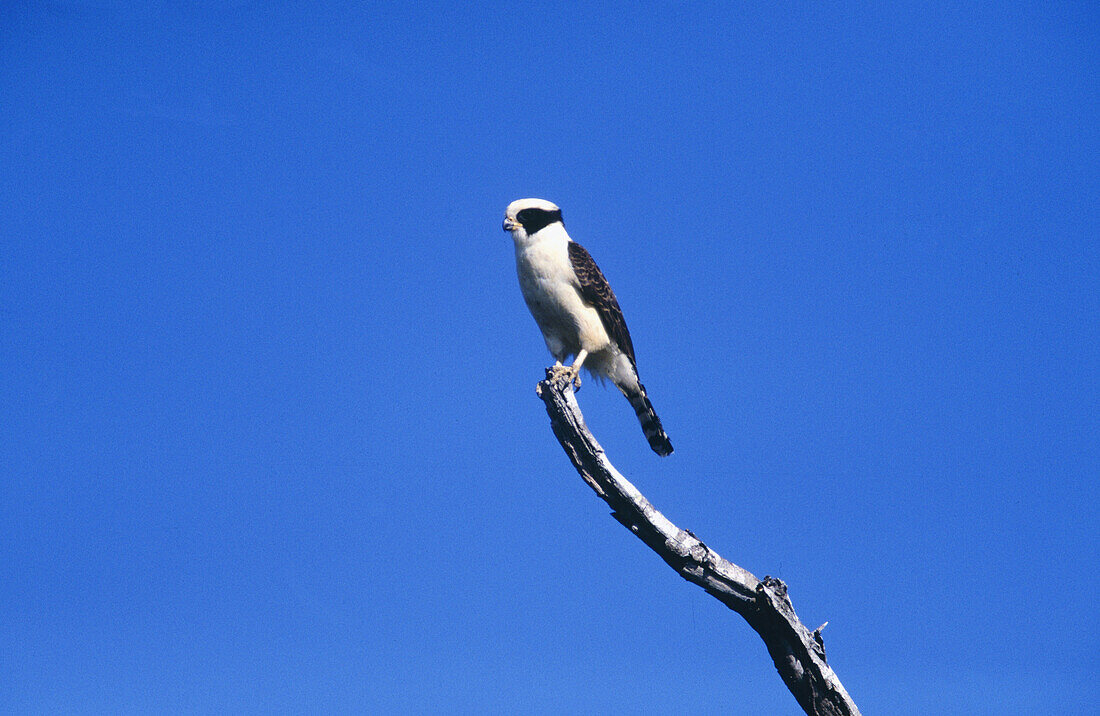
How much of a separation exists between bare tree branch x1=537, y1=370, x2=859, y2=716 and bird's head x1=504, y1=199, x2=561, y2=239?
1.96 meters

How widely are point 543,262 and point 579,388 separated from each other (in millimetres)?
1229

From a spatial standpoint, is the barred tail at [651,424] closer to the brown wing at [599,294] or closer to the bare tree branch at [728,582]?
the brown wing at [599,294]

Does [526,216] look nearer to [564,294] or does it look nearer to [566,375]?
[564,294]

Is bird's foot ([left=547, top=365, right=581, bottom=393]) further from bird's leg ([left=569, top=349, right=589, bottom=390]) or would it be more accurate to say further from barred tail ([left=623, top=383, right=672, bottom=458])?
barred tail ([left=623, top=383, right=672, bottom=458])

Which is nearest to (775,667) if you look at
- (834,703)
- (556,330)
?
(834,703)

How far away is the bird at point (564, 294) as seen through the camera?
7.50m

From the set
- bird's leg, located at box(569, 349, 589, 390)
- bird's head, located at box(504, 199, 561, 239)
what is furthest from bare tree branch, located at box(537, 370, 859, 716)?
bird's head, located at box(504, 199, 561, 239)

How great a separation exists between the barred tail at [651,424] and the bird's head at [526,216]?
1840 mm

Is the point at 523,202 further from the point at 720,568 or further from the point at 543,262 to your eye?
the point at 720,568

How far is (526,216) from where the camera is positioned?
7.60 m

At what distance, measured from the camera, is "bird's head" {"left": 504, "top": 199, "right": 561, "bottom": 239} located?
7543 millimetres

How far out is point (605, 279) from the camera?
7.76 meters

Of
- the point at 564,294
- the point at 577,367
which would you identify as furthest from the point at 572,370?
the point at 564,294

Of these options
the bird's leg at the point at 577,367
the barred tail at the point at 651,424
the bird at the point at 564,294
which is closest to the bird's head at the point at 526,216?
the bird at the point at 564,294
